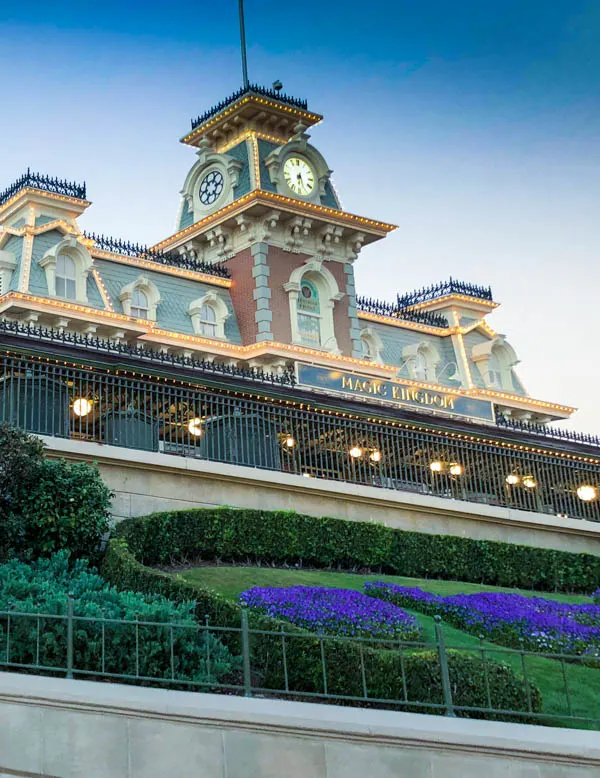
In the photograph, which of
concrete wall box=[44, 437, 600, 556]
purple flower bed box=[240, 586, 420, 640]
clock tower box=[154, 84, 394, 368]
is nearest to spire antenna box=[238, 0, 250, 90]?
clock tower box=[154, 84, 394, 368]

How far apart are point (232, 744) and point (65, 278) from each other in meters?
24.0

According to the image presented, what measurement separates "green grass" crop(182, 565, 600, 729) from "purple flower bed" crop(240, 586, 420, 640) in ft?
1.40

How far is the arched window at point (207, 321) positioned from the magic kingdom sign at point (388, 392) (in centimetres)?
954

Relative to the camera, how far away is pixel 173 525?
65.2 ft

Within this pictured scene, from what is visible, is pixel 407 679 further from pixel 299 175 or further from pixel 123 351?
pixel 299 175

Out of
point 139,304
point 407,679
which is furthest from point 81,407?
point 139,304

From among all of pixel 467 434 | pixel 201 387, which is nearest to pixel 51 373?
pixel 201 387

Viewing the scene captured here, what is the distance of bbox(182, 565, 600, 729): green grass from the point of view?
1419 cm

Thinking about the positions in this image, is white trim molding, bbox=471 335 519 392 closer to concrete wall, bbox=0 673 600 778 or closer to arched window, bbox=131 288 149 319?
arched window, bbox=131 288 149 319

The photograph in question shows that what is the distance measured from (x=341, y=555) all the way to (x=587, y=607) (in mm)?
4467

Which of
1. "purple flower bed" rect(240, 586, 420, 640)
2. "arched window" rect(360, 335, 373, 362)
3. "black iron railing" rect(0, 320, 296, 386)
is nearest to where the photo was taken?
"purple flower bed" rect(240, 586, 420, 640)

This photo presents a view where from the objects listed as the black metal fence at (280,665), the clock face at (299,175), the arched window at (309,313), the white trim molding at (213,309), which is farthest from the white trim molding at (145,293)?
the black metal fence at (280,665)

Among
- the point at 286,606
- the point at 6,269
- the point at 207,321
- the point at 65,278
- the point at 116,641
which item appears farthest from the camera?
the point at 207,321

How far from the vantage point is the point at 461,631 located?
18156 millimetres
